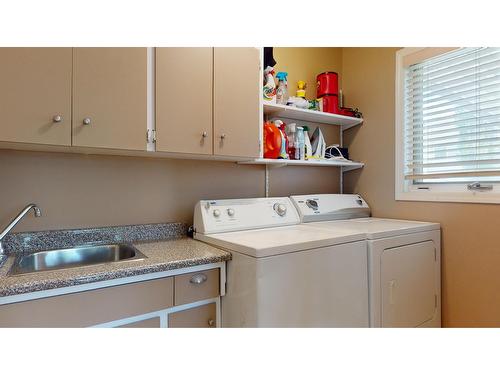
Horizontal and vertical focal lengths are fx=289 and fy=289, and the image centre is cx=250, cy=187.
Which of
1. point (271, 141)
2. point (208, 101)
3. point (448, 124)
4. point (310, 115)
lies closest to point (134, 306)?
point (208, 101)

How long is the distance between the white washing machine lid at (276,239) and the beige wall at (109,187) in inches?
14.1

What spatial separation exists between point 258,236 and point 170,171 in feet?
2.44

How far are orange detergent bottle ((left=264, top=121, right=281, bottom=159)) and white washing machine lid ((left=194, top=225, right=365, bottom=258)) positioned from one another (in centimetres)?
55

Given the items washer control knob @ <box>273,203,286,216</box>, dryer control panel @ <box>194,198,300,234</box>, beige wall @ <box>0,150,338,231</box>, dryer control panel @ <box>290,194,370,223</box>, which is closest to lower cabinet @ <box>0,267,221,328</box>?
dryer control panel @ <box>194,198,300,234</box>

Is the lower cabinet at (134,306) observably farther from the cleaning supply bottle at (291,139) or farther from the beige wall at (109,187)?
the cleaning supply bottle at (291,139)

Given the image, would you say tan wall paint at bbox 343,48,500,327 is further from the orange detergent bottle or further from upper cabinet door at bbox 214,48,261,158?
upper cabinet door at bbox 214,48,261,158

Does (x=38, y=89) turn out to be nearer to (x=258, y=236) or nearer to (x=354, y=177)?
(x=258, y=236)

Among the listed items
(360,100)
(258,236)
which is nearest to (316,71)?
(360,100)

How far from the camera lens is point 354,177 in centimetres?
272

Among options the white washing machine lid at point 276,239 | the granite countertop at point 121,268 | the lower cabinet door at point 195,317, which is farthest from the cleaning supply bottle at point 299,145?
the lower cabinet door at point 195,317

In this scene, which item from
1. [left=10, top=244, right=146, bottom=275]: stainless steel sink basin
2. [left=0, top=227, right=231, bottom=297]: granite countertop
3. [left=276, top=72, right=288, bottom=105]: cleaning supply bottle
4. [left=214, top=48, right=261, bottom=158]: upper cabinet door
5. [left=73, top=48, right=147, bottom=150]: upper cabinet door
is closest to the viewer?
[left=0, top=227, right=231, bottom=297]: granite countertop

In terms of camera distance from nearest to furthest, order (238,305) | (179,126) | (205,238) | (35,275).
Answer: (35,275) → (238,305) → (179,126) → (205,238)

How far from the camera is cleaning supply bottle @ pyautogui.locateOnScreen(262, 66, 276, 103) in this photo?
6.74 ft

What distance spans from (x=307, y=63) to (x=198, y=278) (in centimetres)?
211
